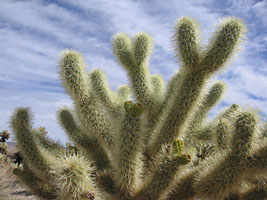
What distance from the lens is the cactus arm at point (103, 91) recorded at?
519cm

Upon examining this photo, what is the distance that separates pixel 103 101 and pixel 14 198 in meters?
6.34

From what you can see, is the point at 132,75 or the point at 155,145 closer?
the point at 155,145

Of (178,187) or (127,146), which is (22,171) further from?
(178,187)

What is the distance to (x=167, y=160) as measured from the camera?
3531 millimetres

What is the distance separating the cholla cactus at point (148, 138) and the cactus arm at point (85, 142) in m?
0.02

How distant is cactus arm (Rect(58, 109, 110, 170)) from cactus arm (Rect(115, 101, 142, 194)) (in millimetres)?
1049

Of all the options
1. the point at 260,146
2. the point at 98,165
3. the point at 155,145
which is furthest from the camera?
the point at 98,165

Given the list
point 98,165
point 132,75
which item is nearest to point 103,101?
point 132,75

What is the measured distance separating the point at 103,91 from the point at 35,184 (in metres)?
1.93

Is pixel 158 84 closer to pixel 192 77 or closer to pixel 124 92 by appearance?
pixel 124 92

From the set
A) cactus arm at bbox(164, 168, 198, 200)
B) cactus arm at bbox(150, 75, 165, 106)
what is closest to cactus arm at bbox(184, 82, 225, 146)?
cactus arm at bbox(150, 75, 165, 106)

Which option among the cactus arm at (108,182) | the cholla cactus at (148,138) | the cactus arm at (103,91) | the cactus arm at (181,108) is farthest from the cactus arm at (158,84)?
the cactus arm at (108,182)

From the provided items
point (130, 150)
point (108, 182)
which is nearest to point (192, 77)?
point (130, 150)

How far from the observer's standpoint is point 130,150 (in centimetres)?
369
